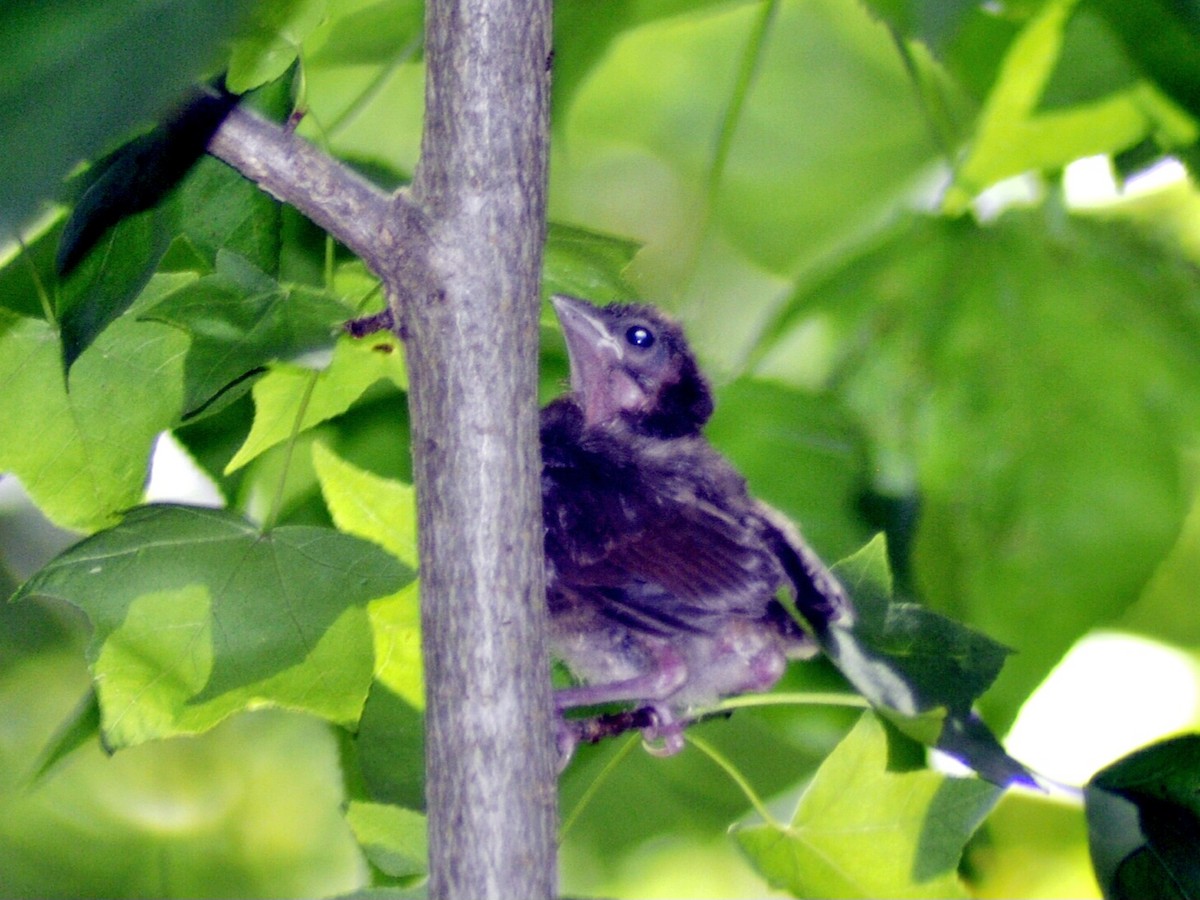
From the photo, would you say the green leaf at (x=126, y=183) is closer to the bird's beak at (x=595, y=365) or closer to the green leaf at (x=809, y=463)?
the bird's beak at (x=595, y=365)

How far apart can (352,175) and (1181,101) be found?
590 millimetres

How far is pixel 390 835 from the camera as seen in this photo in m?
0.66

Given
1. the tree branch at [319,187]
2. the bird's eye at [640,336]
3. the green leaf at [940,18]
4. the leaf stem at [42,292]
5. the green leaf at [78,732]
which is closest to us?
the green leaf at [940,18]

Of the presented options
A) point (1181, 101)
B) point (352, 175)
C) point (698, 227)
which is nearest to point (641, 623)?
point (352, 175)

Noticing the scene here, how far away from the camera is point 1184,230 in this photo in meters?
0.95

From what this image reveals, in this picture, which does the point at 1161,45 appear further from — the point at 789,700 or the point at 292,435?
the point at 292,435

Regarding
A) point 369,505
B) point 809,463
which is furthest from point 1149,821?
point 369,505

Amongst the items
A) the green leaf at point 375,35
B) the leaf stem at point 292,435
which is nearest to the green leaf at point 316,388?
the leaf stem at point 292,435

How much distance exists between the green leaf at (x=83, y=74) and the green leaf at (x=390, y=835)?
0.46 metres

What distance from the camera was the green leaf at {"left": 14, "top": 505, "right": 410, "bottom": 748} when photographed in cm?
64

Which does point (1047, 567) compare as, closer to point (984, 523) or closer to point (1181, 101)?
point (984, 523)

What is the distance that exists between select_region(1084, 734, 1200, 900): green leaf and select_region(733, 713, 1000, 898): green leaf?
0.06 m

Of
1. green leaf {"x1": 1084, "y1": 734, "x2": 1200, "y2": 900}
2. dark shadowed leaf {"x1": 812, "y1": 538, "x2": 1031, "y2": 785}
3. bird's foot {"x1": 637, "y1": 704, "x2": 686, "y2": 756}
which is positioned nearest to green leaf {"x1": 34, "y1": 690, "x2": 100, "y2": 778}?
bird's foot {"x1": 637, "y1": 704, "x2": 686, "y2": 756}

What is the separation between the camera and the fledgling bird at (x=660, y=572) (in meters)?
0.65
